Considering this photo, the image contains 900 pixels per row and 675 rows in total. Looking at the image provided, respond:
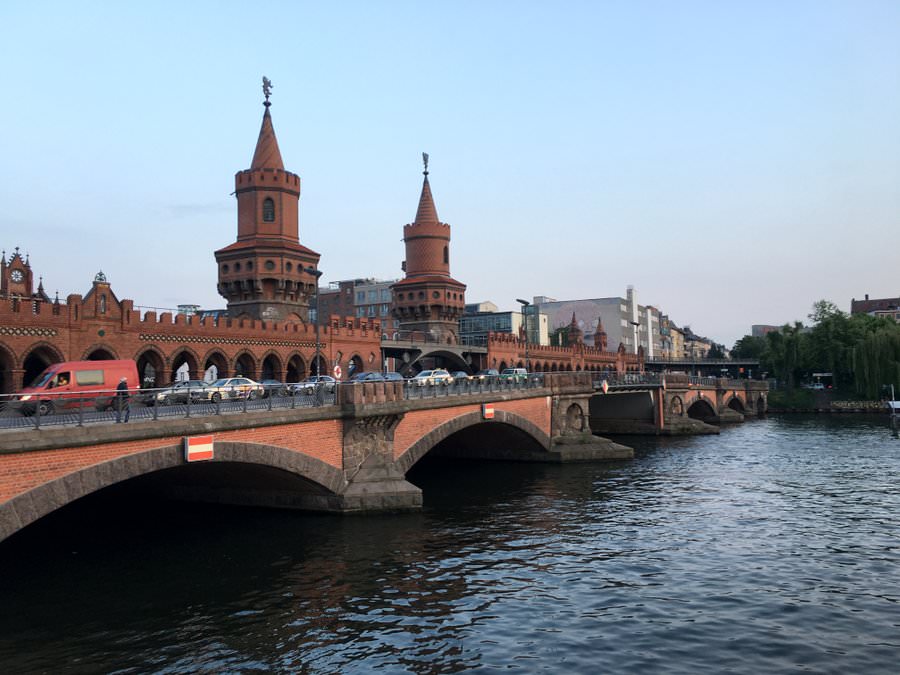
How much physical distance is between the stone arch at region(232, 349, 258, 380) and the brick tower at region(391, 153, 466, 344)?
2785 centimetres

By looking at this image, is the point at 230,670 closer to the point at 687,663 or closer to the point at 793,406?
the point at 687,663

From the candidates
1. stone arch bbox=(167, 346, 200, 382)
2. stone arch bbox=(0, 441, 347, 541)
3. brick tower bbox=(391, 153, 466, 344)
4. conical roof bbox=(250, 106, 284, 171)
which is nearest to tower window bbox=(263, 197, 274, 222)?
conical roof bbox=(250, 106, 284, 171)

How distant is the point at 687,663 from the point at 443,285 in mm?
65707

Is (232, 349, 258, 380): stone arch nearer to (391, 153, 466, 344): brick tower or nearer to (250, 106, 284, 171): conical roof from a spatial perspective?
(250, 106, 284, 171): conical roof

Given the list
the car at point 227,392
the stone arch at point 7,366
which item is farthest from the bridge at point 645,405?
the stone arch at point 7,366

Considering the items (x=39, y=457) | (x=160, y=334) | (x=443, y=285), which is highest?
(x=443, y=285)

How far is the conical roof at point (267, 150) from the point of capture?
60.2 m


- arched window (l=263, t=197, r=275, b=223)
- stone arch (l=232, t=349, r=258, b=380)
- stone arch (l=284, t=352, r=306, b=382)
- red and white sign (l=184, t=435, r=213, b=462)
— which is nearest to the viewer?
red and white sign (l=184, t=435, r=213, b=462)

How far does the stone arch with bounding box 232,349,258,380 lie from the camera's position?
5247 centimetres

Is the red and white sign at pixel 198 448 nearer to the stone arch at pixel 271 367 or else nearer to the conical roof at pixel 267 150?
the stone arch at pixel 271 367

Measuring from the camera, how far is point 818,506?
34.9 m

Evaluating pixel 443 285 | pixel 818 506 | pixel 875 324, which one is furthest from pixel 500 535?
pixel 875 324

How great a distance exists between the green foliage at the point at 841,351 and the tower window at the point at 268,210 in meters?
79.2

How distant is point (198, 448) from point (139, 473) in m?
2.27
